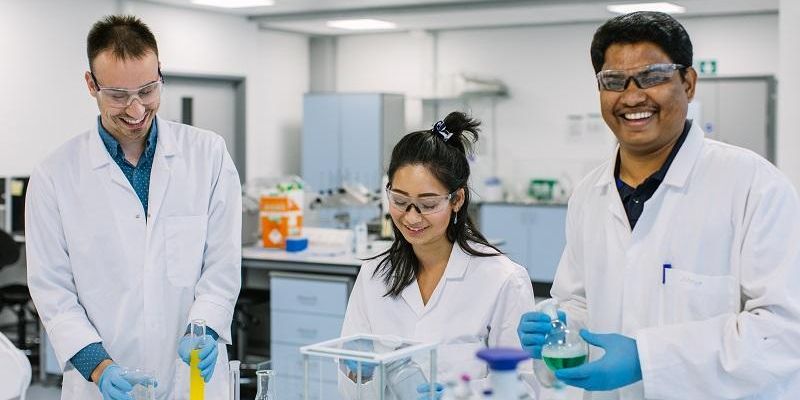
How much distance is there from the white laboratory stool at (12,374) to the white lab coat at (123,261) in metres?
0.55

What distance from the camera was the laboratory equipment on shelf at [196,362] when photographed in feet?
6.32

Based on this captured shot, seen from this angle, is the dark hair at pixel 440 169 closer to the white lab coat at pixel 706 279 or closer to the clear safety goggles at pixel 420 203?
the clear safety goggles at pixel 420 203

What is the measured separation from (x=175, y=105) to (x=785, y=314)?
21.6ft

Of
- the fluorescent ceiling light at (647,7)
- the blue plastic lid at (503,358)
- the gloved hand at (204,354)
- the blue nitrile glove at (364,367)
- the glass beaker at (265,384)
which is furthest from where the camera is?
the fluorescent ceiling light at (647,7)

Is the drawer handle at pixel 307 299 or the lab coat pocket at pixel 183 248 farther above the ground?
the lab coat pocket at pixel 183 248

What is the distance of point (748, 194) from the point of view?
1868 millimetres

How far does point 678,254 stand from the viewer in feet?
6.35

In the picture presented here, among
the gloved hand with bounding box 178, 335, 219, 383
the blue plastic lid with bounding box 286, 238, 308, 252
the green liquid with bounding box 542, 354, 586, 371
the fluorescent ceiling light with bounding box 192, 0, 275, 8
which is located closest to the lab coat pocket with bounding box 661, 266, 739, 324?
the green liquid with bounding box 542, 354, 586, 371

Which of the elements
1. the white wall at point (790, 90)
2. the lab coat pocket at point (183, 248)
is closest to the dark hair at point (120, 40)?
the lab coat pocket at point (183, 248)

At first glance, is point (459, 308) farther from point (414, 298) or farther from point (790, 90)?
point (790, 90)

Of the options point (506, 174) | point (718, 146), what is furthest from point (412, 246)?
point (506, 174)

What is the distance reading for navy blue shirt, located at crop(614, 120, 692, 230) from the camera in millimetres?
1993

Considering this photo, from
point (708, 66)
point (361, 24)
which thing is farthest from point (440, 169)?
point (361, 24)

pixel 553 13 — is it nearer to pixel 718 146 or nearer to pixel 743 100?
pixel 743 100
